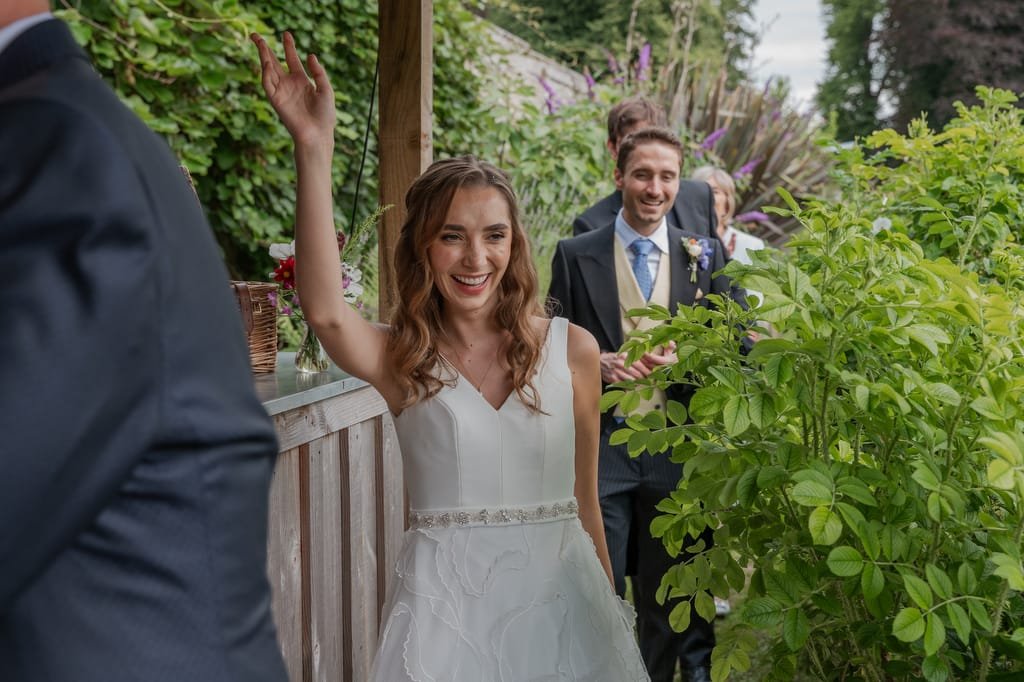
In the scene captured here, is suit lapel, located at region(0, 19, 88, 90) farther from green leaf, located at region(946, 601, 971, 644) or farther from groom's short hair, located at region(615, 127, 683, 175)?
groom's short hair, located at region(615, 127, 683, 175)

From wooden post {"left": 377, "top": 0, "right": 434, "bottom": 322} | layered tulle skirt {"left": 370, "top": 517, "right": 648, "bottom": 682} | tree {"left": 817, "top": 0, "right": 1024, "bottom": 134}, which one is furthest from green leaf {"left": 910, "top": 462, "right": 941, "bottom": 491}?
tree {"left": 817, "top": 0, "right": 1024, "bottom": 134}

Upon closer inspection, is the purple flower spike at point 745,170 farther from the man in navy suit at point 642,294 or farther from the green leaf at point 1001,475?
the green leaf at point 1001,475

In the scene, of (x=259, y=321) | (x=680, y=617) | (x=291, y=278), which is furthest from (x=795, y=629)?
(x=291, y=278)

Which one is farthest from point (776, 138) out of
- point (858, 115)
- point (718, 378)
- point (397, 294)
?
point (858, 115)

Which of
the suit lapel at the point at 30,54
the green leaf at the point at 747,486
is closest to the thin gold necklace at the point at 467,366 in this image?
the green leaf at the point at 747,486

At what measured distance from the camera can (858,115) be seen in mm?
35531

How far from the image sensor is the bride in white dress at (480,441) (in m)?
2.25

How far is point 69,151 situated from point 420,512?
1701 millimetres

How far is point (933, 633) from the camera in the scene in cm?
157

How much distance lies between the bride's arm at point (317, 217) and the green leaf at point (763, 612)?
0.97m

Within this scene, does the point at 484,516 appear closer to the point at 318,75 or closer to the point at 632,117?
the point at 318,75

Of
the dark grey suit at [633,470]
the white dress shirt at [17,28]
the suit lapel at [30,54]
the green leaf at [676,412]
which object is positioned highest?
the white dress shirt at [17,28]

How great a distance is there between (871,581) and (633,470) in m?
2.14

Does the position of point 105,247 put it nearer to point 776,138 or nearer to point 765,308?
point 765,308
